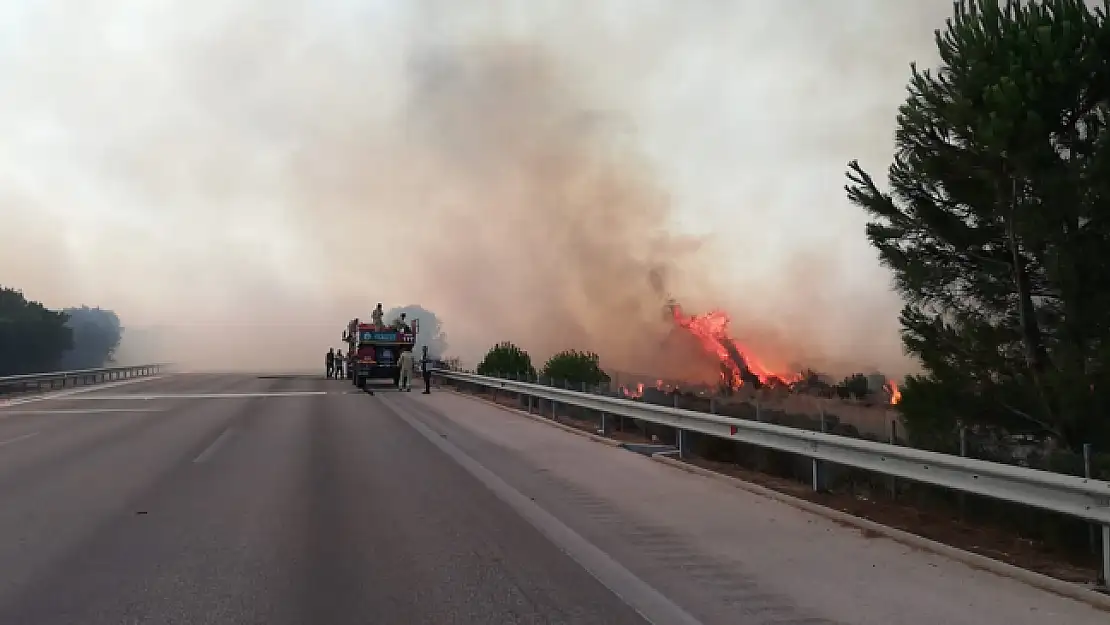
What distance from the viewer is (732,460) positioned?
42.3 ft

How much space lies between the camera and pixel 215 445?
1439 cm

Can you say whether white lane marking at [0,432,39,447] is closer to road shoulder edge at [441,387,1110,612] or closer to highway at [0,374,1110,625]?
highway at [0,374,1110,625]

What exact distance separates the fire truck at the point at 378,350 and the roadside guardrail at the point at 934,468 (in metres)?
26.0

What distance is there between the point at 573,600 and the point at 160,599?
9.18ft

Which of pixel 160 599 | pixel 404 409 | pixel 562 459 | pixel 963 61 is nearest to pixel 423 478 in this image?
pixel 562 459

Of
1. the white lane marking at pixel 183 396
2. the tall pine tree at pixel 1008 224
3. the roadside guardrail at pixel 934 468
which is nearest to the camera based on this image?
the roadside guardrail at pixel 934 468

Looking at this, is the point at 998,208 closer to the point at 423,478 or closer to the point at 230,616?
the point at 423,478

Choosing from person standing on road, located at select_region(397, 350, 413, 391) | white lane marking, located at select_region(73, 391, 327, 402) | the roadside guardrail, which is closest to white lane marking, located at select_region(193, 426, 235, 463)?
the roadside guardrail

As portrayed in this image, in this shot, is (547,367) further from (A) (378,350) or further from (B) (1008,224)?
(B) (1008,224)

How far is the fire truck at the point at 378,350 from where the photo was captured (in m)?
37.0

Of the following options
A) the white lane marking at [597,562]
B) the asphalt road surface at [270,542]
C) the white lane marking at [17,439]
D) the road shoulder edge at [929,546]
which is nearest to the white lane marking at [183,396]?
the white lane marking at [17,439]

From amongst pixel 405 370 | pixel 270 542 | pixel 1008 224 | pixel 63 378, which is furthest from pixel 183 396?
pixel 1008 224

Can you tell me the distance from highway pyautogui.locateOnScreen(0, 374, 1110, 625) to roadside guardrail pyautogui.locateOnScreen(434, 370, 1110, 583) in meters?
0.67

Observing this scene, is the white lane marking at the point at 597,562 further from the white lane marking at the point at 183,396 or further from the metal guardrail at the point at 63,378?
the metal guardrail at the point at 63,378
